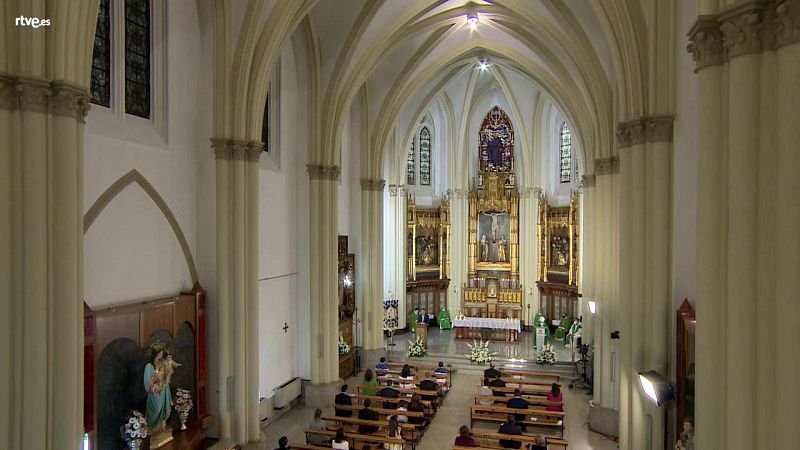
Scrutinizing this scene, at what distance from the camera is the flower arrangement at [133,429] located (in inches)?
367

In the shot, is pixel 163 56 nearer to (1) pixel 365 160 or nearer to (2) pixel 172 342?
(2) pixel 172 342

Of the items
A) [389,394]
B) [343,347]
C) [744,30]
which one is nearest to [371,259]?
[343,347]

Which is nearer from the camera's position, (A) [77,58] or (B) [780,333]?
(B) [780,333]

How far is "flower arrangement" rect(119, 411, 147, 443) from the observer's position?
931 cm

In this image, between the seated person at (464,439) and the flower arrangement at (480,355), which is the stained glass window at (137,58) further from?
the flower arrangement at (480,355)

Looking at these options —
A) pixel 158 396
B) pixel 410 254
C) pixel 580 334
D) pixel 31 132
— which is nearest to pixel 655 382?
pixel 158 396

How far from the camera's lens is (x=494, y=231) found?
2819 centimetres

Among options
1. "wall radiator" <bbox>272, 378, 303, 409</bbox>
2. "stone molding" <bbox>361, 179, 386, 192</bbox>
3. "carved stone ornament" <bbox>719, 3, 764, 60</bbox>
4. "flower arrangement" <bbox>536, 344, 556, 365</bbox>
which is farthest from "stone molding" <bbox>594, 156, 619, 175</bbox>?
"wall radiator" <bbox>272, 378, 303, 409</bbox>

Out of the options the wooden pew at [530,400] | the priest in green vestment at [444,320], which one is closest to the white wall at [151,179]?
the wooden pew at [530,400]

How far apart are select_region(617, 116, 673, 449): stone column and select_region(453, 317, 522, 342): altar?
1484cm

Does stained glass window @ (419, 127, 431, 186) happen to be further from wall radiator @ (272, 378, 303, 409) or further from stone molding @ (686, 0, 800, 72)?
stone molding @ (686, 0, 800, 72)

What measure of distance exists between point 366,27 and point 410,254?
530 inches

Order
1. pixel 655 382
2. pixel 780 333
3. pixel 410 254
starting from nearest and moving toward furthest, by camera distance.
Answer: pixel 780 333, pixel 655 382, pixel 410 254

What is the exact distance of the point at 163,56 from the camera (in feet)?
35.9
